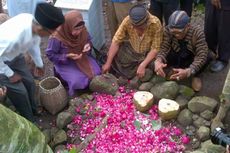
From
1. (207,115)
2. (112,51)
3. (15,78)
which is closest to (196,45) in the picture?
(207,115)

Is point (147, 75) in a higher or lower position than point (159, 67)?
lower

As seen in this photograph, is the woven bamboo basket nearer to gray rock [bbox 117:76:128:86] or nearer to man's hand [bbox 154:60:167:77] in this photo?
gray rock [bbox 117:76:128:86]

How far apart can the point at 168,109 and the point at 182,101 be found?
0.27 meters


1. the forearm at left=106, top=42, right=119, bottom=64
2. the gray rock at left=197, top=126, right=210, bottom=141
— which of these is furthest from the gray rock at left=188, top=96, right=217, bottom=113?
the forearm at left=106, top=42, right=119, bottom=64

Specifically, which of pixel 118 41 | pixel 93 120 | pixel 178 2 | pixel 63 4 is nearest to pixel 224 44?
pixel 178 2

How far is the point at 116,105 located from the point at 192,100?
3.12 ft

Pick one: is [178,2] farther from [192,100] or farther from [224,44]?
[192,100]

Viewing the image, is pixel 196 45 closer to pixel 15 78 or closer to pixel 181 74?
pixel 181 74

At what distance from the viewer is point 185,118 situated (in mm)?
5094

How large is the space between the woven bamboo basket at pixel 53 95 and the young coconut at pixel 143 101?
917 millimetres

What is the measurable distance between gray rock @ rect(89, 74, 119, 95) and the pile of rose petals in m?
0.08

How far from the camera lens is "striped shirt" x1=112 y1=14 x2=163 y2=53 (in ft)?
18.0

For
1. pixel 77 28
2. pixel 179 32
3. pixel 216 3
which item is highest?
pixel 216 3

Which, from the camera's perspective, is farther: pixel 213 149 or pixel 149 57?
pixel 149 57
